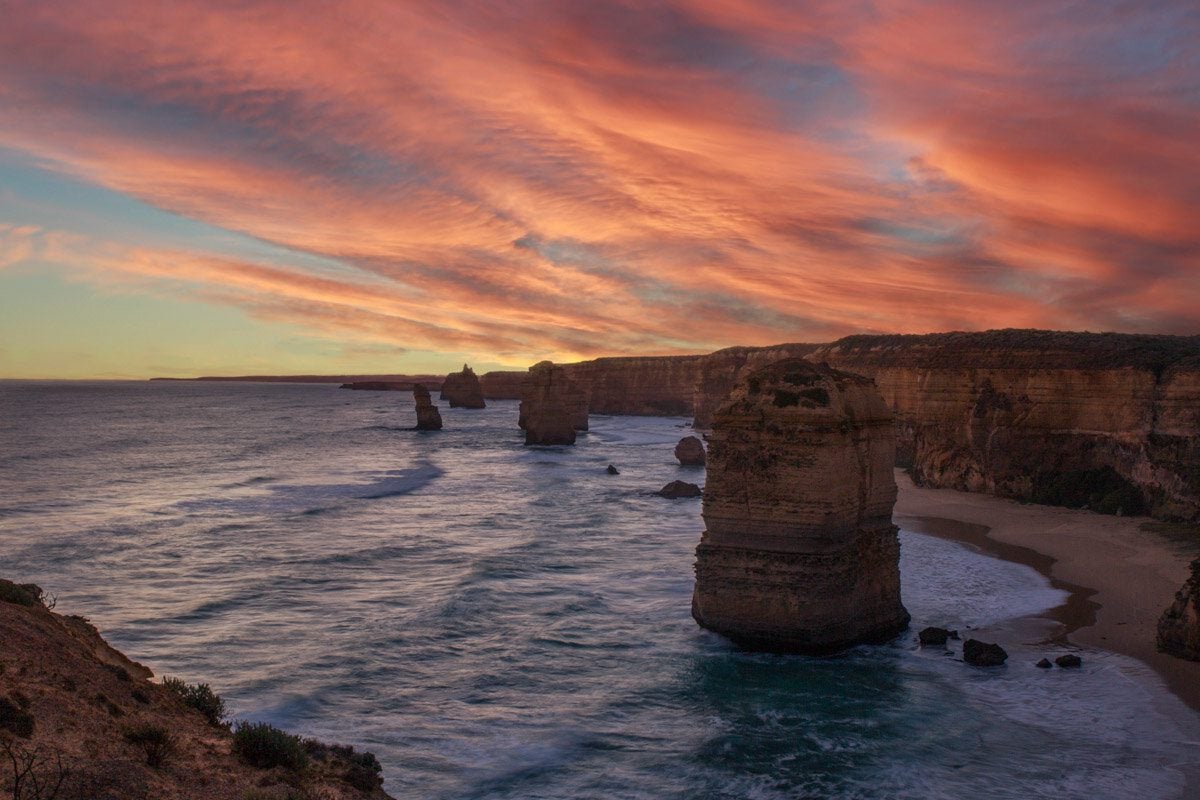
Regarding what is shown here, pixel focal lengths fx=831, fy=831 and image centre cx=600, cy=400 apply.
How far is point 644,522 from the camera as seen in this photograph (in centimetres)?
3700

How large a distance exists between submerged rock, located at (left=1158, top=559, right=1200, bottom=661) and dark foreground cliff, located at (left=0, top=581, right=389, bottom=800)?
52.2ft

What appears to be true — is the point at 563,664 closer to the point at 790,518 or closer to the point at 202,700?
the point at 790,518

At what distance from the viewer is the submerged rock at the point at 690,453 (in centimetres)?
5918

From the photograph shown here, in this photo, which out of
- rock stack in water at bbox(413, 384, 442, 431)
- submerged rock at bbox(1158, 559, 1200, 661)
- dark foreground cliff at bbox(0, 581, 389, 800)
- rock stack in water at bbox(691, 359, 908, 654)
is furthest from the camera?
rock stack in water at bbox(413, 384, 442, 431)

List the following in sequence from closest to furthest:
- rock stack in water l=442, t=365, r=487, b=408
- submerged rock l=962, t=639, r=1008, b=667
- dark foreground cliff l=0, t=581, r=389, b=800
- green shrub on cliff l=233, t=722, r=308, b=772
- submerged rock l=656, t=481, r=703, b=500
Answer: dark foreground cliff l=0, t=581, r=389, b=800
green shrub on cliff l=233, t=722, r=308, b=772
submerged rock l=962, t=639, r=1008, b=667
submerged rock l=656, t=481, r=703, b=500
rock stack in water l=442, t=365, r=487, b=408

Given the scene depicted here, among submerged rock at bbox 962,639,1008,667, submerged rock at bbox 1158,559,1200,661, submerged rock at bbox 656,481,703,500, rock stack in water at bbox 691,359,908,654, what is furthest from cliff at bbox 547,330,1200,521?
submerged rock at bbox 962,639,1008,667

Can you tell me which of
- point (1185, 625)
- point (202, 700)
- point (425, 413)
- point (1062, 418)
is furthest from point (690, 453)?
point (202, 700)

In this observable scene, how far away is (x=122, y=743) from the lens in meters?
8.62

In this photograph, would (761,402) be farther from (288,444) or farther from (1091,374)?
(288,444)

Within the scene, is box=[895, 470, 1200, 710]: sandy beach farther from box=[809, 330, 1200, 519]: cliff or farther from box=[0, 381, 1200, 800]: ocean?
box=[809, 330, 1200, 519]: cliff

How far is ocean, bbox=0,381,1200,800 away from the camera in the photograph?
12977 mm

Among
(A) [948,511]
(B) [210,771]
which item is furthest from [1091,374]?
(B) [210,771]

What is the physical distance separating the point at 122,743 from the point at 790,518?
12.5 meters

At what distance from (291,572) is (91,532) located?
40.8 ft
